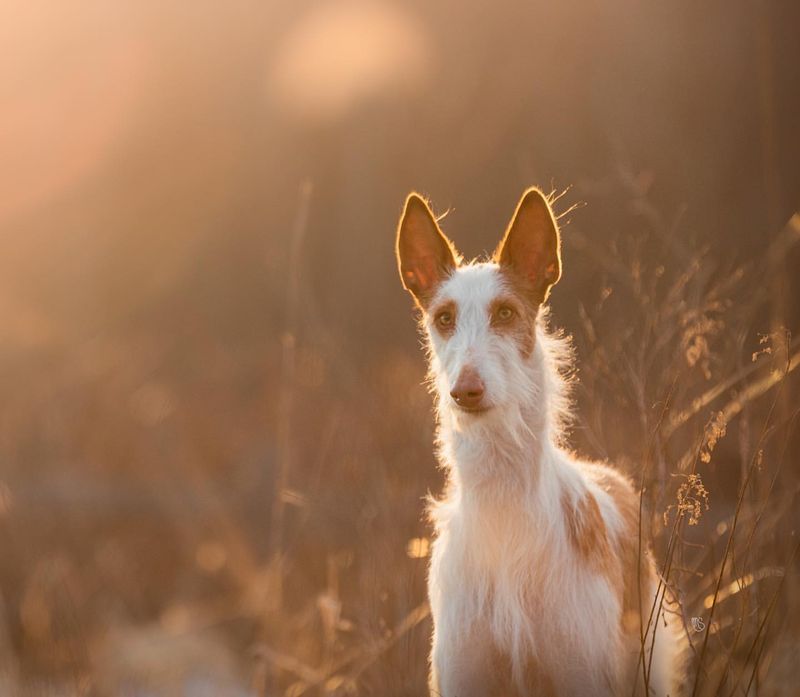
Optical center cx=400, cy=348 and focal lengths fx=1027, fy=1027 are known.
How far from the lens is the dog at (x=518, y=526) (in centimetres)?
320

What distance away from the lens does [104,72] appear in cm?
2225

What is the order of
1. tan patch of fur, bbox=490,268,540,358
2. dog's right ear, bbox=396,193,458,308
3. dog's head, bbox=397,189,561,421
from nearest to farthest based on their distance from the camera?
dog's head, bbox=397,189,561,421 < tan patch of fur, bbox=490,268,540,358 < dog's right ear, bbox=396,193,458,308

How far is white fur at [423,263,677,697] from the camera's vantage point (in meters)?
3.20

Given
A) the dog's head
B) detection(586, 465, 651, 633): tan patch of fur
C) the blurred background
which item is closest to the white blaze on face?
the dog's head

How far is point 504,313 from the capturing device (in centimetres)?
345

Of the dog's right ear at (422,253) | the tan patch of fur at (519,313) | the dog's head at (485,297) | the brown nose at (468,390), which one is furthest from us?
the dog's right ear at (422,253)

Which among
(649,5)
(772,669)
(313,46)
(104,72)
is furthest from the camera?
(104,72)

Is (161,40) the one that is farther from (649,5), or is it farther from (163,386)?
(649,5)

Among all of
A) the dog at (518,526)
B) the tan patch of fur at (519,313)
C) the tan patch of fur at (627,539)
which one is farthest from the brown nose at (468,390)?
the tan patch of fur at (627,539)

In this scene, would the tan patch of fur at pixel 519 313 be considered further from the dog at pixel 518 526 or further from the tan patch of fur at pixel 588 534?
the tan patch of fur at pixel 588 534

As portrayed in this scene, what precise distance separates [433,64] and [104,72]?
27.9ft

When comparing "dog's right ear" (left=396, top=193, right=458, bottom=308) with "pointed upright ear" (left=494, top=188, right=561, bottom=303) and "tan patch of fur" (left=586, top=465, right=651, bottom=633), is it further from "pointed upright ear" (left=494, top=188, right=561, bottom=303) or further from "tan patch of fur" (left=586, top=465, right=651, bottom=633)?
"tan patch of fur" (left=586, top=465, right=651, bottom=633)

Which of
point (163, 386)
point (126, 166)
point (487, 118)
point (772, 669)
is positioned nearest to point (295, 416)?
point (163, 386)

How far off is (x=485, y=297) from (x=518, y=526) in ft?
2.51
